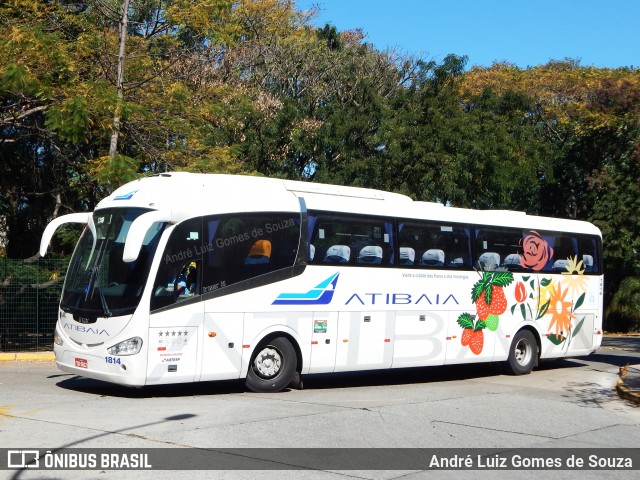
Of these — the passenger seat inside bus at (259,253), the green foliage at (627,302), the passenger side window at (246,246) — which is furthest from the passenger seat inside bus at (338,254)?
the green foliage at (627,302)

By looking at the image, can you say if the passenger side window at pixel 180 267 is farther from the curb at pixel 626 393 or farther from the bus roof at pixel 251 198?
the curb at pixel 626 393

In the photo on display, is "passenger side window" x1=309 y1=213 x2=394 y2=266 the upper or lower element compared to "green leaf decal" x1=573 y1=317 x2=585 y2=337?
upper

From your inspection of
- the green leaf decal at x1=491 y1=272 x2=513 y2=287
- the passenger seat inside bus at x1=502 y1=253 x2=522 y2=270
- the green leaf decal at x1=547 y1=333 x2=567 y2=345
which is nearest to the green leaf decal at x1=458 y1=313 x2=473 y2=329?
the green leaf decal at x1=491 y1=272 x2=513 y2=287

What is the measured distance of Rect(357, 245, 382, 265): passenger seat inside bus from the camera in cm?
1520

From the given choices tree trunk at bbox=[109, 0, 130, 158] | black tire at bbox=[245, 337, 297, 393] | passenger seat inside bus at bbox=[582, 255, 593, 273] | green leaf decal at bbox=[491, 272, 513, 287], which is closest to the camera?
black tire at bbox=[245, 337, 297, 393]

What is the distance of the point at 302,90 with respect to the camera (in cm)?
3700

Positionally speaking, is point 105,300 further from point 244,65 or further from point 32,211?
point 244,65

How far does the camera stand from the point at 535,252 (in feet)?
60.1

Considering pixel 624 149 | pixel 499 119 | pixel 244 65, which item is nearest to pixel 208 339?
A: pixel 499 119

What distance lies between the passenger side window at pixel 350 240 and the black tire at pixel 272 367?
61.7 inches

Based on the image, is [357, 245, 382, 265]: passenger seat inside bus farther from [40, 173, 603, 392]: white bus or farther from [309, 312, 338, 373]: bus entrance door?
[309, 312, 338, 373]: bus entrance door

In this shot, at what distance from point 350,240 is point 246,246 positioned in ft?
→ 7.11

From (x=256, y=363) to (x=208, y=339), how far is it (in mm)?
1134

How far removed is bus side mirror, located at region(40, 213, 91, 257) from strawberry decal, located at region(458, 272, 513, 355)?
744cm
